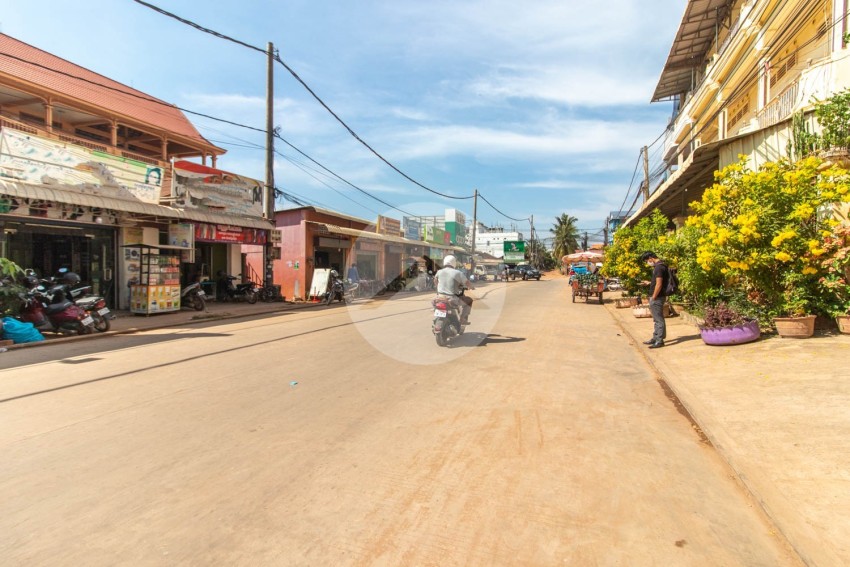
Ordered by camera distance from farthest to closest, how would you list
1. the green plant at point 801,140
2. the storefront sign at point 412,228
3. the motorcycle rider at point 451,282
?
the storefront sign at point 412,228, the motorcycle rider at point 451,282, the green plant at point 801,140

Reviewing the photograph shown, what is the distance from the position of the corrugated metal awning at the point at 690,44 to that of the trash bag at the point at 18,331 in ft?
81.9

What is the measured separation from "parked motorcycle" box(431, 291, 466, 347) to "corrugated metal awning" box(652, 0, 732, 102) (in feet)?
63.6

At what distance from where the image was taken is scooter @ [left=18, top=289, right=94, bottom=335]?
10008mm

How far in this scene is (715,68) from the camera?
19984 mm

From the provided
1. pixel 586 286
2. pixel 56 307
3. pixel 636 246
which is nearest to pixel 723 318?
pixel 636 246

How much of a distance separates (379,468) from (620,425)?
2.48 metres

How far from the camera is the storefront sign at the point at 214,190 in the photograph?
637 inches

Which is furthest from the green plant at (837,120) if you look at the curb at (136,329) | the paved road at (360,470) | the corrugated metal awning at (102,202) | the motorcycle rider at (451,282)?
the corrugated metal awning at (102,202)

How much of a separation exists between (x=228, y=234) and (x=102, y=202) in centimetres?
534

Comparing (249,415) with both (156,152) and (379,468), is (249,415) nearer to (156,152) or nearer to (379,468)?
(379,468)

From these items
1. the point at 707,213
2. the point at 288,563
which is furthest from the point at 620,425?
the point at 707,213

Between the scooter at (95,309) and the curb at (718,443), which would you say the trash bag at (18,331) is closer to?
the scooter at (95,309)

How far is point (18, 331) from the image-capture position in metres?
9.25

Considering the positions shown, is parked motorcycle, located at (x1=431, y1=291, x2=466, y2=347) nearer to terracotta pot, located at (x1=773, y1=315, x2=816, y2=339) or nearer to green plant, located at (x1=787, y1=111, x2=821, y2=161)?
terracotta pot, located at (x1=773, y1=315, x2=816, y2=339)
